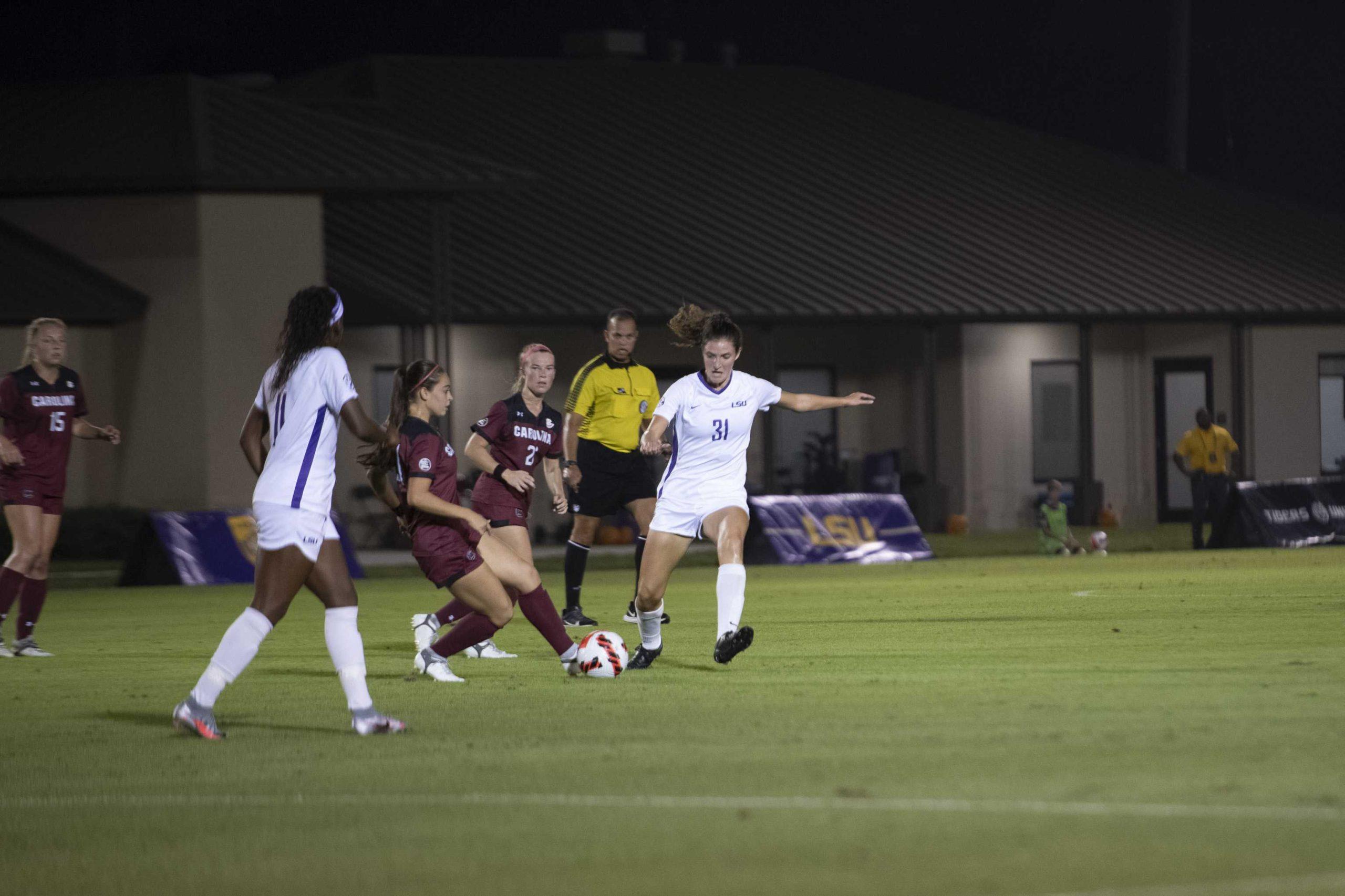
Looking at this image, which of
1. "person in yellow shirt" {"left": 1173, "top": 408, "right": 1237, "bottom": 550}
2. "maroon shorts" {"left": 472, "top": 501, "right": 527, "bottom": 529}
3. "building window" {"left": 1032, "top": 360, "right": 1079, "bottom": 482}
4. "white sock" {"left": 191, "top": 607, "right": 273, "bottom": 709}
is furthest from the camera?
"building window" {"left": 1032, "top": 360, "right": 1079, "bottom": 482}

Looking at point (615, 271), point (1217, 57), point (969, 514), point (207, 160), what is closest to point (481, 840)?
point (207, 160)

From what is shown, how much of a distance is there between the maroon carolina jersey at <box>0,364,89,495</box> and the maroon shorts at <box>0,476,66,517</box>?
0.02 metres

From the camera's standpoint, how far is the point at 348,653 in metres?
8.92

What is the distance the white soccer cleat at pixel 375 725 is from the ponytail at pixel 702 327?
3.13 meters

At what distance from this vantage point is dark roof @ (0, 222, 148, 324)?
26.6 m

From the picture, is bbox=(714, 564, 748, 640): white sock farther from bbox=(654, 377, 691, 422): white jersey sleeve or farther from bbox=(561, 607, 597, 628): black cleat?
bbox=(561, 607, 597, 628): black cleat

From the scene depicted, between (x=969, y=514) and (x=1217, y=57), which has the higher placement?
(x=1217, y=57)

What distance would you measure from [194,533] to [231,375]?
204 inches

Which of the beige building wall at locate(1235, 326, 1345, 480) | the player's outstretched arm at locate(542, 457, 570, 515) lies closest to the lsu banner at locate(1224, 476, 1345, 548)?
the beige building wall at locate(1235, 326, 1345, 480)

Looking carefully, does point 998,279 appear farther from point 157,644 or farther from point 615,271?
point 157,644

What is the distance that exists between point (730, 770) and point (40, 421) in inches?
316

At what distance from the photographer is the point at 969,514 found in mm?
34562

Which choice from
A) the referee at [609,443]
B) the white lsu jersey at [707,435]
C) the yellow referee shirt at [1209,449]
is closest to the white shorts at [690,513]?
the white lsu jersey at [707,435]

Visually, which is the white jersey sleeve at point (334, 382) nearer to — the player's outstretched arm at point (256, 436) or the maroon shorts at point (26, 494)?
the player's outstretched arm at point (256, 436)
